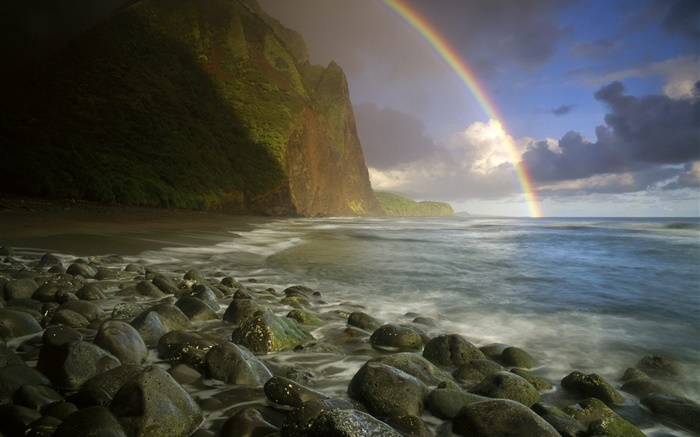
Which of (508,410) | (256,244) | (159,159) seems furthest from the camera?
(159,159)

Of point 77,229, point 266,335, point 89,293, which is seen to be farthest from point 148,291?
point 77,229

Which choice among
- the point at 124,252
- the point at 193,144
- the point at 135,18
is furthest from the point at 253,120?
the point at 124,252

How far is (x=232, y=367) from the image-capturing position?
3.16 meters

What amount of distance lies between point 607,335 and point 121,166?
3390 cm

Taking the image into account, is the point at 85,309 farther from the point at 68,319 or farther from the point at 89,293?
the point at 89,293

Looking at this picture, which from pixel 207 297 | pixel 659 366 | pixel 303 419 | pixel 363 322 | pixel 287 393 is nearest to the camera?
pixel 303 419

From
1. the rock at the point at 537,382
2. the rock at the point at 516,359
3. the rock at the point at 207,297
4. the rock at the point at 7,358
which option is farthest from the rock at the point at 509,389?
the rock at the point at 207,297

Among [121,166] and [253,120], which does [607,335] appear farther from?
[253,120]

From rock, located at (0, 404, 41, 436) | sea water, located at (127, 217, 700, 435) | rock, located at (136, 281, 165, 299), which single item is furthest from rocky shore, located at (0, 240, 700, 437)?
rock, located at (136, 281, 165, 299)

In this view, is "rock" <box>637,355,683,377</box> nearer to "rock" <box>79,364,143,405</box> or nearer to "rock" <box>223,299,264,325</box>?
"rock" <box>223,299,264,325</box>

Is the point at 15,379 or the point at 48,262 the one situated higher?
the point at 15,379

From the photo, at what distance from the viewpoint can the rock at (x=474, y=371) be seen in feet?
13.0

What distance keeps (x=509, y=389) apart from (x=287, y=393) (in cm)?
200

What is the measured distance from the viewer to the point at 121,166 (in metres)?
30.5
